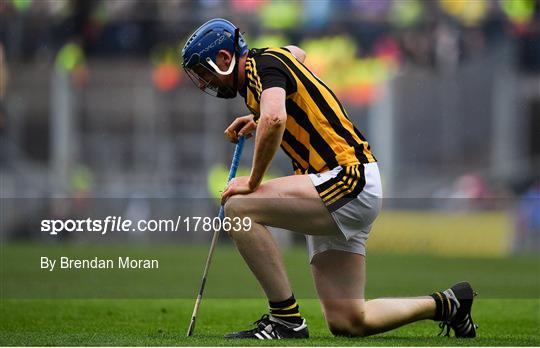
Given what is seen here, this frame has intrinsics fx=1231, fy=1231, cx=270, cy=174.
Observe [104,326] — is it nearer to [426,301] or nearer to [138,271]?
[426,301]

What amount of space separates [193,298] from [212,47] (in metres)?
4.49

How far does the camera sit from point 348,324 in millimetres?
6785

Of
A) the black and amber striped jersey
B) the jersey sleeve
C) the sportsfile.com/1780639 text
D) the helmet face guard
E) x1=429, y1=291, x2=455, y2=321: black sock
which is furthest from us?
the sportsfile.com/1780639 text

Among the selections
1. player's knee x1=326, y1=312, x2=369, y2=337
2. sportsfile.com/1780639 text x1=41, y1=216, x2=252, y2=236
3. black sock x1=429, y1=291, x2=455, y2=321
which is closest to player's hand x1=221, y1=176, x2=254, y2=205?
player's knee x1=326, y1=312, x2=369, y2=337

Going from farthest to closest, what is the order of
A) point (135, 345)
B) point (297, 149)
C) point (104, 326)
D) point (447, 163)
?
point (447, 163) → point (104, 326) → point (297, 149) → point (135, 345)

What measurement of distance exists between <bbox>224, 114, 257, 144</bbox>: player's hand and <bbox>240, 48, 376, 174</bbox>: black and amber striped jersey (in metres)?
0.42

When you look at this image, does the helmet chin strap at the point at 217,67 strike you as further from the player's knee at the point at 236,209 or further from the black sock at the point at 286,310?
the black sock at the point at 286,310

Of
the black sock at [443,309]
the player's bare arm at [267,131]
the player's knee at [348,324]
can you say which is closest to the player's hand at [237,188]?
the player's bare arm at [267,131]

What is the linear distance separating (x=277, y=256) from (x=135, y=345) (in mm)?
885

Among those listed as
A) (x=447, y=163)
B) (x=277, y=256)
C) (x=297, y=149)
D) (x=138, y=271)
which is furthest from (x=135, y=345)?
(x=447, y=163)

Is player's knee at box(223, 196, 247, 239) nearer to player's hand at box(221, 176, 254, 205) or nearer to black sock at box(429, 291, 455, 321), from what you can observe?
player's hand at box(221, 176, 254, 205)

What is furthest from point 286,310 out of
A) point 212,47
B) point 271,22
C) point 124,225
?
point 271,22

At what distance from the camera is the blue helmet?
6.56m

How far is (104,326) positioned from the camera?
7.70 meters
